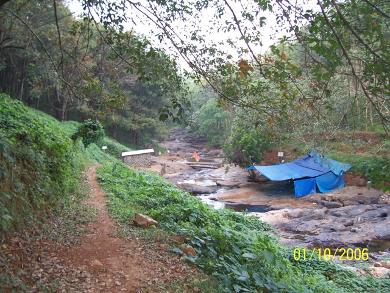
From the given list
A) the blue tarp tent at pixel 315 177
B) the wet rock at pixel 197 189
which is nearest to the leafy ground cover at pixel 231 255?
the blue tarp tent at pixel 315 177

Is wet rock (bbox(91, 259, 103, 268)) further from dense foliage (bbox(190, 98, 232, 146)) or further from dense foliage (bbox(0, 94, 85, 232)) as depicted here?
dense foliage (bbox(190, 98, 232, 146))

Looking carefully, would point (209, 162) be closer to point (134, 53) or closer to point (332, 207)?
point (332, 207)

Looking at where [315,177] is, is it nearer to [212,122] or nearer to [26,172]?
[26,172]

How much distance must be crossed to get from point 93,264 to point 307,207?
14884 millimetres

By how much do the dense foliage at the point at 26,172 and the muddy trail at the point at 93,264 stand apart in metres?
0.51

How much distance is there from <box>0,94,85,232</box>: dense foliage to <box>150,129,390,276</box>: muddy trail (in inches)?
306

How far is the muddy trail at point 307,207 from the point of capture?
12984 millimetres

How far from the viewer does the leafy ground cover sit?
5396 millimetres

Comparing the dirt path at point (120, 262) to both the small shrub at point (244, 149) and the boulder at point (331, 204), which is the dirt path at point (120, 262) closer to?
the boulder at point (331, 204)

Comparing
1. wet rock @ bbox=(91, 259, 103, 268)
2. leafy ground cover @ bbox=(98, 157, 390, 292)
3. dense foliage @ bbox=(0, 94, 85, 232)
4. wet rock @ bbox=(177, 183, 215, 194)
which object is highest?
dense foliage @ bbox=(0, 94, 85, 232)

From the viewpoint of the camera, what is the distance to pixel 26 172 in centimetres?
644

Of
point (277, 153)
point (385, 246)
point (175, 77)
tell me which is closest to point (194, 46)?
point (175, 77)

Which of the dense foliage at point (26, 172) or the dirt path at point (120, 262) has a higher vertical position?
the dense foliage at point (26, 172)

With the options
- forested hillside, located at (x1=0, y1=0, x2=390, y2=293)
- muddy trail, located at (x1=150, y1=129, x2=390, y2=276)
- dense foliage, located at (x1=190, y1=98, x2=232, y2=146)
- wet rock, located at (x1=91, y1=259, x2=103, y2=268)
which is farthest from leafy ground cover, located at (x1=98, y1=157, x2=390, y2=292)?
dense foliage, located at (x1=190, y1=98, x2=232, y2=146)
